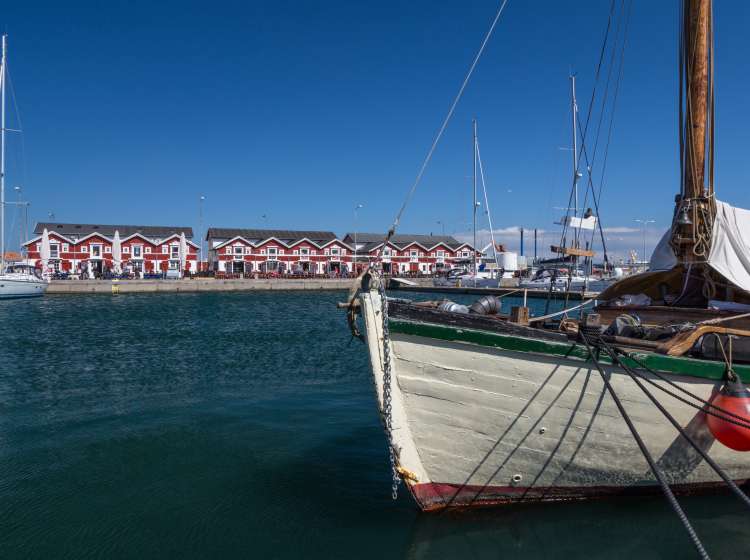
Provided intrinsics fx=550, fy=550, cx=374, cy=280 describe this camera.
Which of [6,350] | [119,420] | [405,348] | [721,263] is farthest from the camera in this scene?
[6,350]

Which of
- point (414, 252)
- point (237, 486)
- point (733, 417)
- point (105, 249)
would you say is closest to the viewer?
point (733, 417)

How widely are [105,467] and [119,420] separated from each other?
2453mm

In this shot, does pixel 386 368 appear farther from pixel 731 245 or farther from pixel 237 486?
pixel 731 245

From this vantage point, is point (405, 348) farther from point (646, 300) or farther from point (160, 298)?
point (160, 298)

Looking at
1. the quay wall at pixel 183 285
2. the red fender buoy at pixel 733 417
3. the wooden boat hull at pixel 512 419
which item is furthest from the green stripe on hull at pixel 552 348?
the quay wall at pixel 183 285

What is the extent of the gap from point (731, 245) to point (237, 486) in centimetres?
767

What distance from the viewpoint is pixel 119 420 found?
1071 centimetres

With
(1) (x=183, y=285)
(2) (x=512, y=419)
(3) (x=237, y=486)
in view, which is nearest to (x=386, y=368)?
(2) (x=512, y=419)

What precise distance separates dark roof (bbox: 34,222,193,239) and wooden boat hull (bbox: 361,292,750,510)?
72.3 m

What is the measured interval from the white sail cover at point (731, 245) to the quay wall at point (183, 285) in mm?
48641

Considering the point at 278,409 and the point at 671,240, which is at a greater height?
the point at 671,240

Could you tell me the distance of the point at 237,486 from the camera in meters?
7.79

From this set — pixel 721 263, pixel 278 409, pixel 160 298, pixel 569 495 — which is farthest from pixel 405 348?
pixel 160 298

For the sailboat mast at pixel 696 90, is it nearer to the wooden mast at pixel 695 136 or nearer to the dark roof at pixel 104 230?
the wooden mast at pixel 695 136
